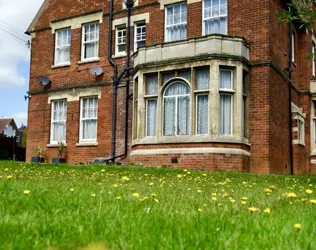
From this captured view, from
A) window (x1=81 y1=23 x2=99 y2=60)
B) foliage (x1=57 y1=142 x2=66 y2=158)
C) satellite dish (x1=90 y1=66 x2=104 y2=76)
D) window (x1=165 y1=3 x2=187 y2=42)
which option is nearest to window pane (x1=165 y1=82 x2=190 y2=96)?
window (x1=165 y1=3 x2=187 y2=42)

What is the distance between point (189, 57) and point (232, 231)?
13196 mm

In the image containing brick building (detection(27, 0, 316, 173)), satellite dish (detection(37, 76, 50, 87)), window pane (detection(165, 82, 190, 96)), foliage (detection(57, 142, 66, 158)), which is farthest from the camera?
satellite dish (detection(37, 76, 50, 87))

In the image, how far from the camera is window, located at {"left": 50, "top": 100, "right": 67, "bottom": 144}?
21.4 metres

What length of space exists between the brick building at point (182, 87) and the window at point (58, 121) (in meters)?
0.05

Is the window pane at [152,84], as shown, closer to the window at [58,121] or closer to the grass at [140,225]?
the window at [58,121]

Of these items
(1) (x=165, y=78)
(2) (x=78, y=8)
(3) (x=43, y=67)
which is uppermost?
(2) (x=78, y=8)

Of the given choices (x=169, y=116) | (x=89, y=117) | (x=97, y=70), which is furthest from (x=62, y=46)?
(x=169, y=116)

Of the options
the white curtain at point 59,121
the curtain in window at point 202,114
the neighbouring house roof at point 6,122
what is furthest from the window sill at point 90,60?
the neighbouring house roof at point 6,122

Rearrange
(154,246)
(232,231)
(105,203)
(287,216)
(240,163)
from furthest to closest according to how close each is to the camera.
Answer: (240,163)
(105,203)
(287,216)
(232,231)
(154,246)

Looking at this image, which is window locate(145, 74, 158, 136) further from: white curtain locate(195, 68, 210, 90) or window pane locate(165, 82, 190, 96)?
white curtain locate(195, 68, 210, 90)

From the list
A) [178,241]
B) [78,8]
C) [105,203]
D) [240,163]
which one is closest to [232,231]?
[178,241]

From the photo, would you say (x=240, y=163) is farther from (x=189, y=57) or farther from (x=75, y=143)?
(x=75, y=143)

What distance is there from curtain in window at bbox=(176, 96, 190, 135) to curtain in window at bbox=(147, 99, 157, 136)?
1131mm

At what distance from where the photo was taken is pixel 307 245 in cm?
293
